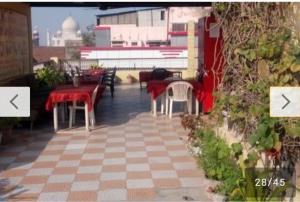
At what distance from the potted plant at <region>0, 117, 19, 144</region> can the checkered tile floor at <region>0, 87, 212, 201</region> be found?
0.29 metres

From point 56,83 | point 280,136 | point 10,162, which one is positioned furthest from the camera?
point 56,83

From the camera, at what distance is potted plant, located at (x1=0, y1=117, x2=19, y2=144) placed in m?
6.51

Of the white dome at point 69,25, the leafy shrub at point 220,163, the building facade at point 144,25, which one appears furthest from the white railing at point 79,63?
the white dome at point 69,25

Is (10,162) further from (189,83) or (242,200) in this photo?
(189,83)

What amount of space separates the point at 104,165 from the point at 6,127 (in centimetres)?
215

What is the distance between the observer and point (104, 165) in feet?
17.9

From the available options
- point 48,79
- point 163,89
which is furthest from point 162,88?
point 48,79

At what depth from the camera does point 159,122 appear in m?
8.35

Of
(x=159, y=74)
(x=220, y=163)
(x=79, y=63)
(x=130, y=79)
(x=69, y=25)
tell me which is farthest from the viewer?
(x=69, y=25)

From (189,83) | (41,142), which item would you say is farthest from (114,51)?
(41,142)

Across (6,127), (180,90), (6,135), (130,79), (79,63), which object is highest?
(79,63)

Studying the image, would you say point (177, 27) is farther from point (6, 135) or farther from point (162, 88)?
point (6, 135)

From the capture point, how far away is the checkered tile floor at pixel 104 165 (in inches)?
176

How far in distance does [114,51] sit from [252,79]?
620 inches
